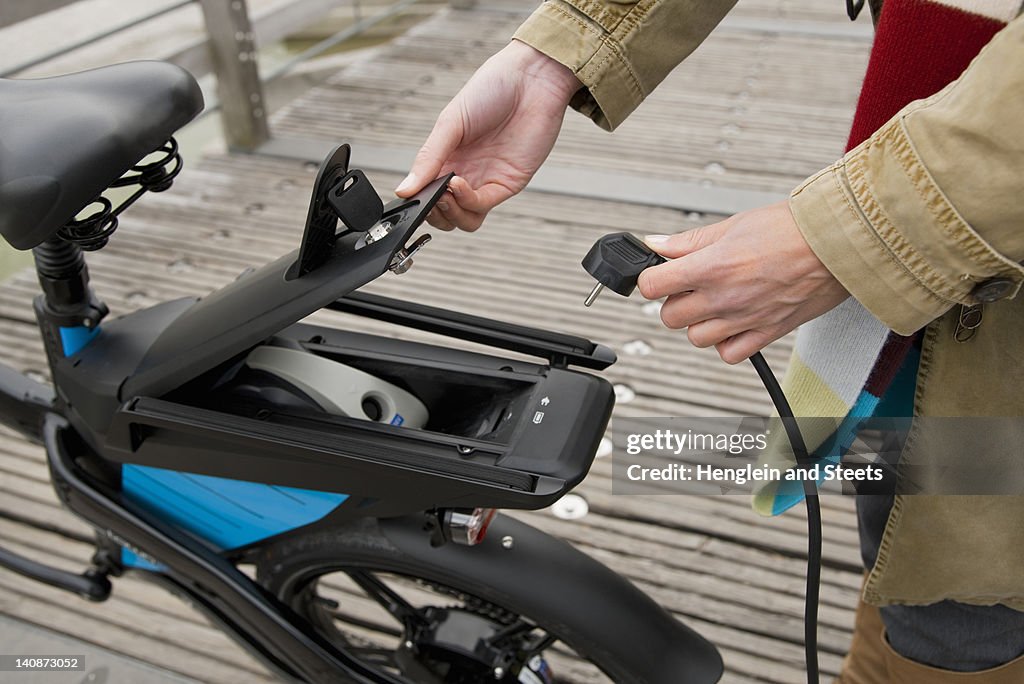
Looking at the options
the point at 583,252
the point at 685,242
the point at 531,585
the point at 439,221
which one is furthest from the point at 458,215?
the point at 583,252

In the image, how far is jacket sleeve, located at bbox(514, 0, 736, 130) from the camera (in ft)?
3.22

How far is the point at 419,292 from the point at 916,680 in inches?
68.5

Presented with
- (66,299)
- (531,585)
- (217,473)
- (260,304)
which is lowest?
(531,585)

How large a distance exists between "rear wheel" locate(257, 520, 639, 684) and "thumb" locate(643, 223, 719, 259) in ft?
1.47

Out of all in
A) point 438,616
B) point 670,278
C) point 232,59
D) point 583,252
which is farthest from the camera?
point 232,59

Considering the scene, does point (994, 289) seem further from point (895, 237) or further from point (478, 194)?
point (478, 194)

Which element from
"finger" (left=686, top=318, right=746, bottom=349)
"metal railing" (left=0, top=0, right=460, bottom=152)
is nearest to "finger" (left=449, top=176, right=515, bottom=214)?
"finger" (left=686, top=318, right=746, bottom=349)

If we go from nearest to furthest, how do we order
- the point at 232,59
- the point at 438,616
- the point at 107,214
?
the point at 107,214
the point at 438,616
the point at 232,59

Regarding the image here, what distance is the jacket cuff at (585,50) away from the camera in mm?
992

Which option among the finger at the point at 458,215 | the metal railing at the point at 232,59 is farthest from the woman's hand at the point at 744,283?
the metal railing at the point at 232,59

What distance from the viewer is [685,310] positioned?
778mm

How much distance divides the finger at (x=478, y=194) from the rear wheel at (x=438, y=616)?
0.42 metres

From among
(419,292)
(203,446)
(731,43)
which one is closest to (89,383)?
(203,446)

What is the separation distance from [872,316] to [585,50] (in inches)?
17.3
